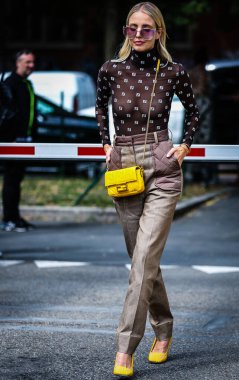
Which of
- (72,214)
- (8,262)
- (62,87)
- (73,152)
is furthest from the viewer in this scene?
(62,87)

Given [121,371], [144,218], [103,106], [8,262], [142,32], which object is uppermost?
[142,32]

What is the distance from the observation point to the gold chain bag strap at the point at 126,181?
5.80 metres

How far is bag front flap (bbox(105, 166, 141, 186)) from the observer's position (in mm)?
5802

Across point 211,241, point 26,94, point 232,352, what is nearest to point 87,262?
point 211,241

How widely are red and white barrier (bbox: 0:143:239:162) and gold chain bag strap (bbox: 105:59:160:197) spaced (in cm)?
250

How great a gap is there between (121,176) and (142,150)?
0.57ft

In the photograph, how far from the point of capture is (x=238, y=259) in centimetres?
1044

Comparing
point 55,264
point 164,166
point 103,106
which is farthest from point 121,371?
point 55,264

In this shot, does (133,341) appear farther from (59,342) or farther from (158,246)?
(59,342)

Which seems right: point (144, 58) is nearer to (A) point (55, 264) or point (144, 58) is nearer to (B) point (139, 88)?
(B) point (139, 88)

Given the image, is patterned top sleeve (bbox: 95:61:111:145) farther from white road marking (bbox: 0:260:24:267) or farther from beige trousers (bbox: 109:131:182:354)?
white road marking (bbox: 0:260:24:267)

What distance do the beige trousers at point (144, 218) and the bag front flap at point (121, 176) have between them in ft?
0.21

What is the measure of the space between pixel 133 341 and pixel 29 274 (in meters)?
3.74

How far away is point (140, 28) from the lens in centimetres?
584
